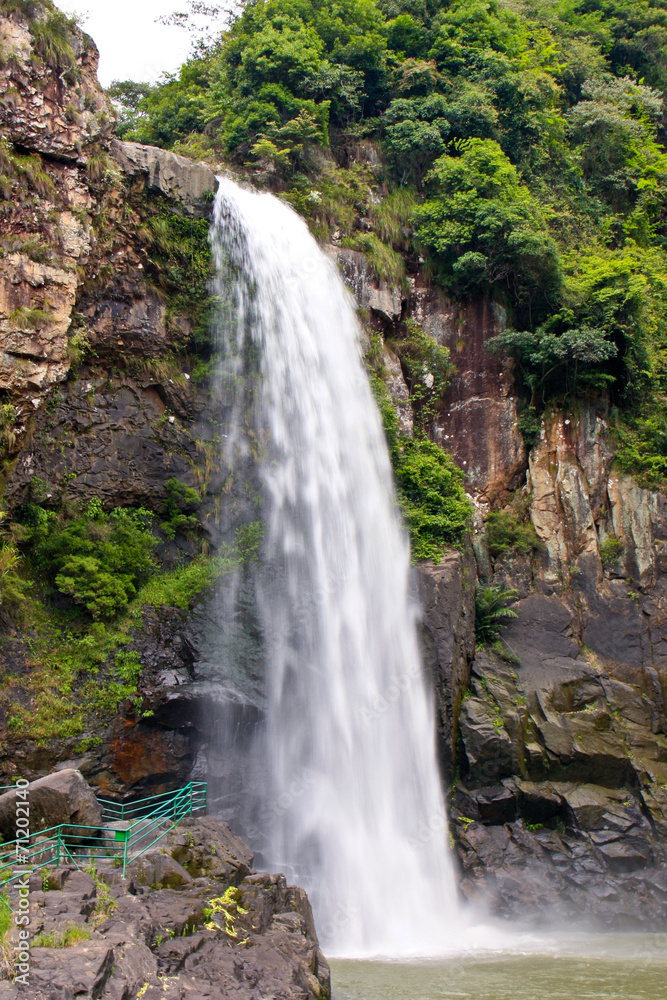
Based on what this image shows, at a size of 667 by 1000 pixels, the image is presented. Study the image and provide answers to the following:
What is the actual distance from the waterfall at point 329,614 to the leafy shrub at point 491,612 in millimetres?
1577

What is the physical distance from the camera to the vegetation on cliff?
1579 centimetres

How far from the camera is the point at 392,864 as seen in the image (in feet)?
35.7

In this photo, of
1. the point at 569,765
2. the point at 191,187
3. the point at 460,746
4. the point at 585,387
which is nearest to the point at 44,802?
the point at 460,746

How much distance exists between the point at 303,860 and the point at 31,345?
8.58 meters

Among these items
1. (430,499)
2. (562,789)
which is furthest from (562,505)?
(562,789)

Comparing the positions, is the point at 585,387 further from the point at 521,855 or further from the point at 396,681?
the point at 521,855

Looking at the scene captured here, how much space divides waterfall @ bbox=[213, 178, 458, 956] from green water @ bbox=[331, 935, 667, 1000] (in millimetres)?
987

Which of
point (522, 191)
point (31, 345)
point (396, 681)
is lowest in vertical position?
point (396, 681)

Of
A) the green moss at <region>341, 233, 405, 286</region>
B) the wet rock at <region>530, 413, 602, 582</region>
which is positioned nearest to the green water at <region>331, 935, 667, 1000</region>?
the wet rock at <region>530, 413, 602, 582</region>

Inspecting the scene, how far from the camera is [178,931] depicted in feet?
21.0

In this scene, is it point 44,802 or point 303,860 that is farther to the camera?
point 303,860

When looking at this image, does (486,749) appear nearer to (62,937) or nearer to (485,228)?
(62,937)

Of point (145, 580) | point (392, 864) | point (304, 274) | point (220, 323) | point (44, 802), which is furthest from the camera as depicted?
point (304, 274)

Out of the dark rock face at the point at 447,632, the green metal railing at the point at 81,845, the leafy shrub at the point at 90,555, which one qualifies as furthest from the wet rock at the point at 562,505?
the green metal railing at the point at 81,845
